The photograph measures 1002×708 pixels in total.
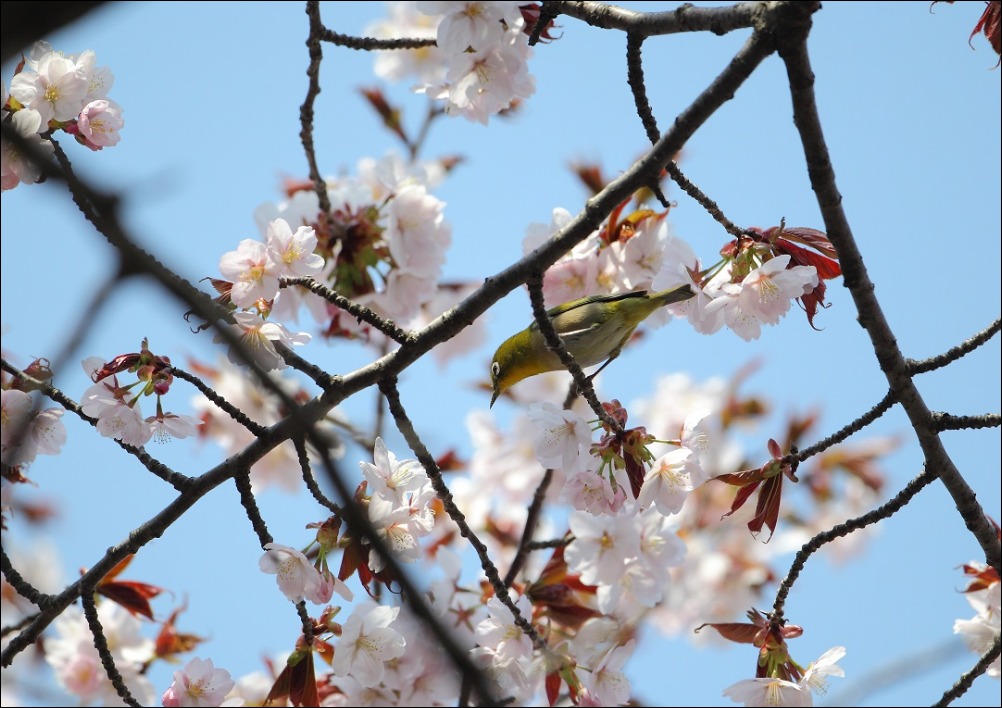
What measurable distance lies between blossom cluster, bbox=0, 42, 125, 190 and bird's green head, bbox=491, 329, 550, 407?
181cm

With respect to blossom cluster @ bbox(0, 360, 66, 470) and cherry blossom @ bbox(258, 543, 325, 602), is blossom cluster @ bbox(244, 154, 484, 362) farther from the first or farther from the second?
cherry blossom @ bbox(258, 543, 325, 602)

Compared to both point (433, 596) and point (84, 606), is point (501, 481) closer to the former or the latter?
point (433, 596)

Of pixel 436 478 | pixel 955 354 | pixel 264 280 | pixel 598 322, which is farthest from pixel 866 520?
pixel 264 280

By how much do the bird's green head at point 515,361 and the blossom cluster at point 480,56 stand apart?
42.4 inches

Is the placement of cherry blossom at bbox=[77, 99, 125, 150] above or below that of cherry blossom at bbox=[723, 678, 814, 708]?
above

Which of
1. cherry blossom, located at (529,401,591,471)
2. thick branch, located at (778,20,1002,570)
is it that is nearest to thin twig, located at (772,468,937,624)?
thick branch, located at (778,20,1002,570)

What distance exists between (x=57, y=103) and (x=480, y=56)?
1294 mm

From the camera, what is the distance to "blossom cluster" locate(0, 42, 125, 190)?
2.61 metres

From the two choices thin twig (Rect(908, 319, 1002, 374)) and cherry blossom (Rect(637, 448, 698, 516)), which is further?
cherry blossom (Rect(637, 448, 698, 516))

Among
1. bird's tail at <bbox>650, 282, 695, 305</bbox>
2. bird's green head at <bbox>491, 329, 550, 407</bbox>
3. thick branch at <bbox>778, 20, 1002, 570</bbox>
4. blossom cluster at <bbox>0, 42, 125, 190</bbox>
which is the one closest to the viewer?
thick branch at <bbox>778, 20, 1002, 570</bbox>

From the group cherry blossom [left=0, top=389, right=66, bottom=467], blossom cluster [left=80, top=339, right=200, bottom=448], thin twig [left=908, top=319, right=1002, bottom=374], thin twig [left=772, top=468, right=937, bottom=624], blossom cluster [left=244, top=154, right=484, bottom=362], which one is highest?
blossom cluster [left=244, top=154, right=484, bottom=362]

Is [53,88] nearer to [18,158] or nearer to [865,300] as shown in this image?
[18,158]

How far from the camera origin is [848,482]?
5.53 meters

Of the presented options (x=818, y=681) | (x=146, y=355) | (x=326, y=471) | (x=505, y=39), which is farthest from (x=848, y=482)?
(x=326, y=471)
